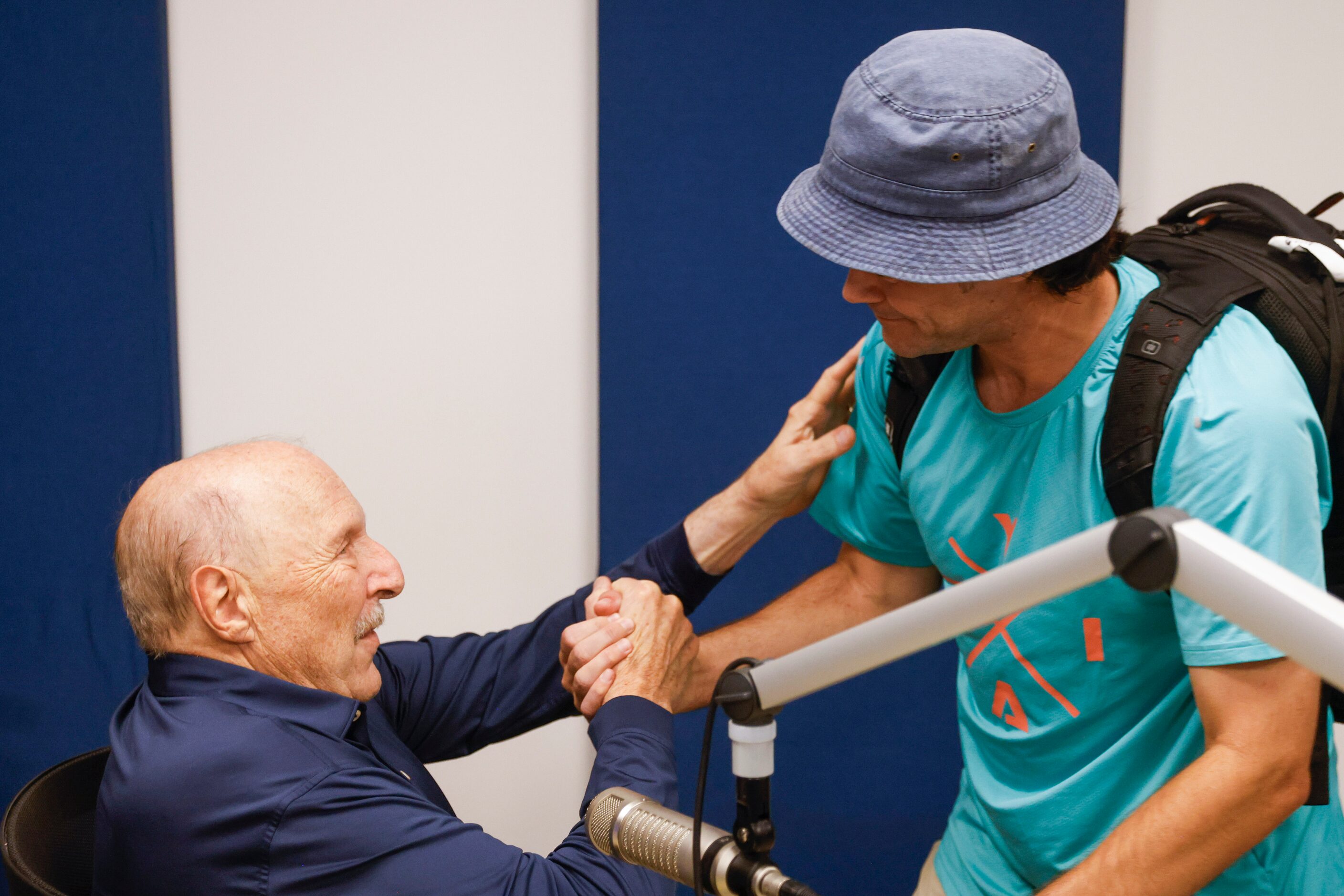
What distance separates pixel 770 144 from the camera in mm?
2459

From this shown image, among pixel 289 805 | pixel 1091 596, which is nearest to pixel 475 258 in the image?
pixel 289 805

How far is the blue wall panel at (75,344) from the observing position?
2.46m

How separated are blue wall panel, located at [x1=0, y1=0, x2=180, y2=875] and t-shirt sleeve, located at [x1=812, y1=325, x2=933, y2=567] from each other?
1.60 metres

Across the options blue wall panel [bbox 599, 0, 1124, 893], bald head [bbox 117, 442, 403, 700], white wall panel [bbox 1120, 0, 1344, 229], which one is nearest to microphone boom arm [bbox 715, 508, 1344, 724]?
bald head [bbox 117, 442, 403, 700]

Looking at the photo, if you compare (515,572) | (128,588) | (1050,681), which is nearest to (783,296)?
(515,572)

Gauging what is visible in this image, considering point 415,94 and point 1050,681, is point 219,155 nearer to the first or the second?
point 415,94

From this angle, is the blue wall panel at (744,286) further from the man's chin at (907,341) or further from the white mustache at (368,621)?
the man's chin at (907,341)

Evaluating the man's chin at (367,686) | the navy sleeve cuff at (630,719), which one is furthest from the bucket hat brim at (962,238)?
the man's chin at (367,686)

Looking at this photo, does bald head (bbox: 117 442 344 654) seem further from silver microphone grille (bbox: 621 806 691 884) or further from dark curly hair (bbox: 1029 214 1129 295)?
dark curly hair (bbox: 1029 214 1129 295)

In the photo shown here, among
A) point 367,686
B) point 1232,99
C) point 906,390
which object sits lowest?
point 367,686

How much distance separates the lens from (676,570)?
188 centimetres

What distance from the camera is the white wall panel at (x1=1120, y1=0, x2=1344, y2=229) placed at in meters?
2.44

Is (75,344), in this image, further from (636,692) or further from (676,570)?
(636,692)

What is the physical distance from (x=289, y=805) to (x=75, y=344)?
1652 millimetres
